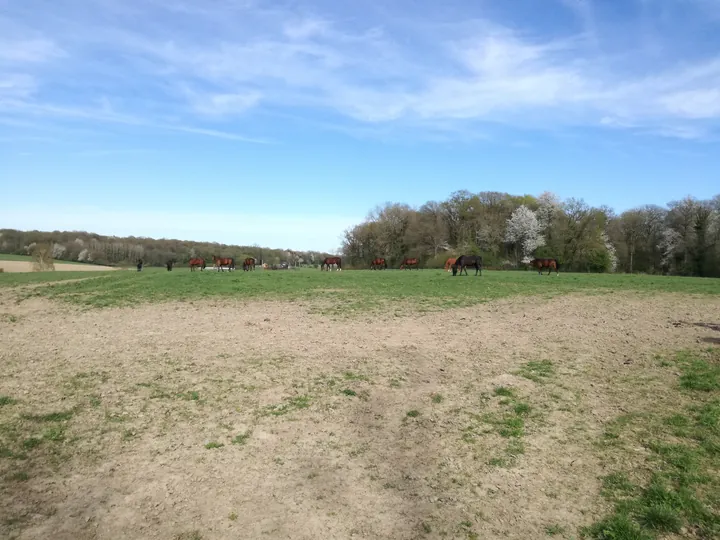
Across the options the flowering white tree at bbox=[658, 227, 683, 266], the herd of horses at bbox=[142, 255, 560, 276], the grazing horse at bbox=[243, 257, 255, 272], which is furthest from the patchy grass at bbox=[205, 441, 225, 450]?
the flowering white tree at bbox=[658, 227, 683, 266]

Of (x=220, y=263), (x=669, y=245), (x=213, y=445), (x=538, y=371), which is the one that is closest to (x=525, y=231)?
(x=669, y=245)

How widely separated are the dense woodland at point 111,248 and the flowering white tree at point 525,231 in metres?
53.4

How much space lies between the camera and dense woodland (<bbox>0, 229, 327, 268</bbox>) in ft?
358

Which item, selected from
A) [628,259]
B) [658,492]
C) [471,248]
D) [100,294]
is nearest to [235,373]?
[658,492]

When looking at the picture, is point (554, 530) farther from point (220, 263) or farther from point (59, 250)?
point (59, 250)

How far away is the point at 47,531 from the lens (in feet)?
18.0

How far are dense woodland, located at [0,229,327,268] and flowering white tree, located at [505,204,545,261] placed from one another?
2102 inches

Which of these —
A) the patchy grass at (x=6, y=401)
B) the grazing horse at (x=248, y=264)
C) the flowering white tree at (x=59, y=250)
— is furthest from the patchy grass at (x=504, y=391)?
the flowering white tree at (x=59, y=250)

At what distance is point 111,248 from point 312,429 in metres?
125

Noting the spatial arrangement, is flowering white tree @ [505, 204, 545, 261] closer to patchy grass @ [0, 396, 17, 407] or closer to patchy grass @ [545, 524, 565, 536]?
patchy grass @ [545, 524, 565, 536]

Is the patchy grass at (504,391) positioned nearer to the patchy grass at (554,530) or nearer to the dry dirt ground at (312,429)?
the dry dirt ground at (312,429)

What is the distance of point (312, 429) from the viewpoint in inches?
317

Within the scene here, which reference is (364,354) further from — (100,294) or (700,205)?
(700,205)

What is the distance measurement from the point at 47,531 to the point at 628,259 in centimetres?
8836
